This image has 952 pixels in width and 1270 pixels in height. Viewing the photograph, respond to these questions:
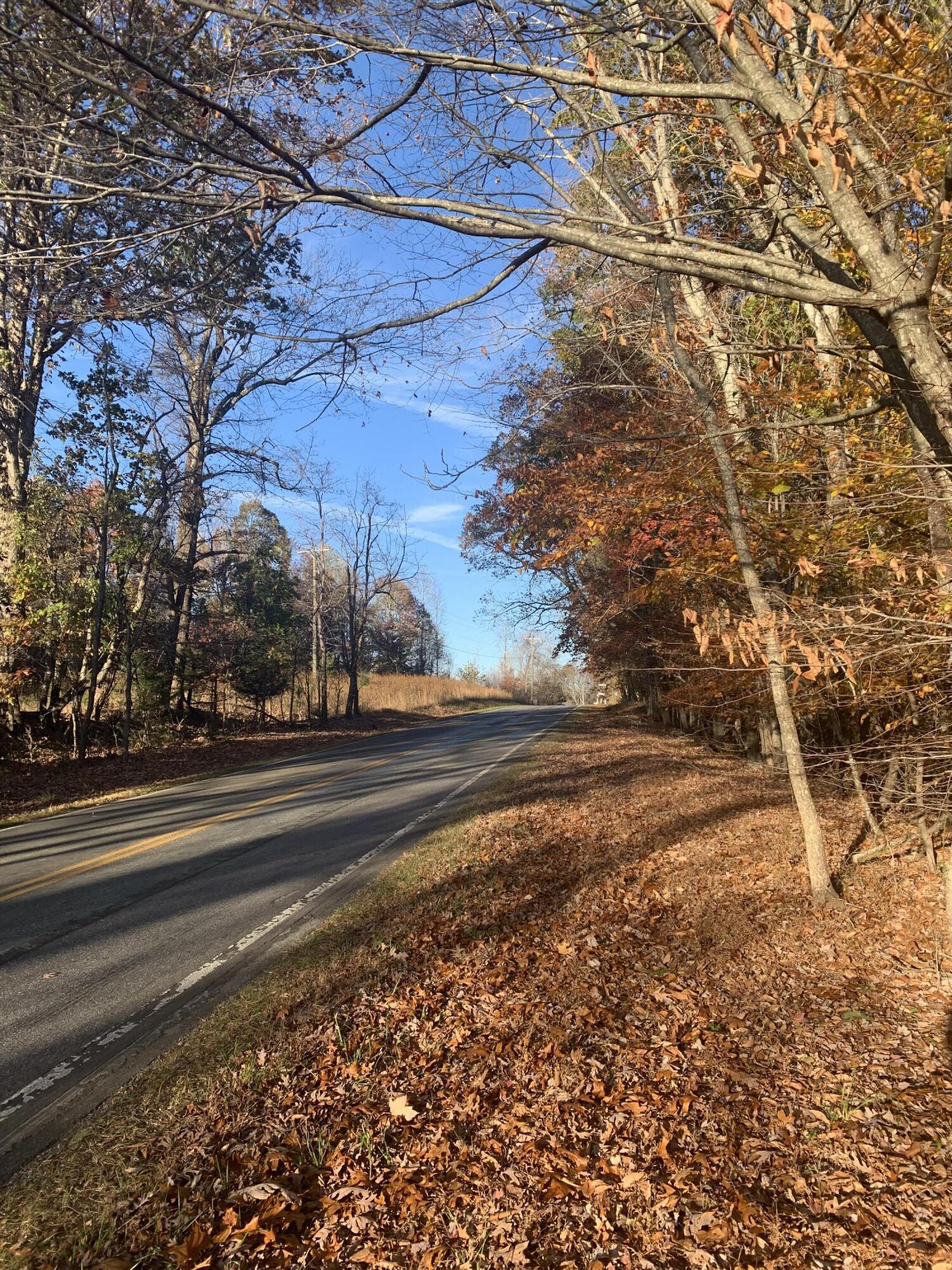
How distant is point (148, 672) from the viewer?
20547 millimetres

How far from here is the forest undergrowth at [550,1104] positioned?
2502 mm

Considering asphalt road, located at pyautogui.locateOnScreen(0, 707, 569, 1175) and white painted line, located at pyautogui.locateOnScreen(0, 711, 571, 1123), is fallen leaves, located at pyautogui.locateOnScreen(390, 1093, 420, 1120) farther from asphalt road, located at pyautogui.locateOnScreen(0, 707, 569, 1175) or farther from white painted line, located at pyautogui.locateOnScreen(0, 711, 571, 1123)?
white painted line, located at pyautogui.locateOnScreen(0, 711, 571, 1123)

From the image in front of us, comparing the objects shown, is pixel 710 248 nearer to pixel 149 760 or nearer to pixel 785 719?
pixel 785 719

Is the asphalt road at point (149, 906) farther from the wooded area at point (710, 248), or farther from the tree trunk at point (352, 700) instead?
the tree trunk at point (352, 700)

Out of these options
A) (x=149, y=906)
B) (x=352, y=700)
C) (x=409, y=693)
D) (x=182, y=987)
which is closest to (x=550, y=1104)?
(x=182, y=987)

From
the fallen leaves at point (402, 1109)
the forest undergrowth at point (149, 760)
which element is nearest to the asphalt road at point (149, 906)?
the fallen leaves at point (402, 1109)

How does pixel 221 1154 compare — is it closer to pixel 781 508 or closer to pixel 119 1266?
pixel 119 1266

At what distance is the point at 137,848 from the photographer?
7.91m

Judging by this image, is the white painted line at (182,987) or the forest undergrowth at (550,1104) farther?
the white painted line at (182,987)

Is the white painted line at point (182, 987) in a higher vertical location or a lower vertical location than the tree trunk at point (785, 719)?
lower

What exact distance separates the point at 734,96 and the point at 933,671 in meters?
4.29

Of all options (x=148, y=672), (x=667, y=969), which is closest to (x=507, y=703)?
(x=148, y=672)

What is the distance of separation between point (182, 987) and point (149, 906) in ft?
5.83

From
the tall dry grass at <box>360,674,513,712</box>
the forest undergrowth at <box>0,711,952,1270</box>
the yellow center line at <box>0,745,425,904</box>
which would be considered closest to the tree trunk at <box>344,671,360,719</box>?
the tall dry grass at <box>360,674,513,712</box>
